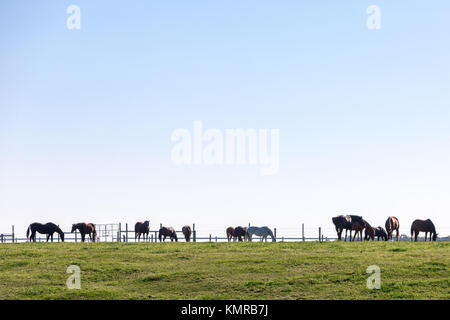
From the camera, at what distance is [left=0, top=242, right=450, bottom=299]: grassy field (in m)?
25.4

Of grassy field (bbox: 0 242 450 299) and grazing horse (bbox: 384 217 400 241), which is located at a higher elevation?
grazing horse (bbox: 384 217 400 241)

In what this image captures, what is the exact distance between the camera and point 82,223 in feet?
206

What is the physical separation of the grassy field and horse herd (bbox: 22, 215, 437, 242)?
10.6 m

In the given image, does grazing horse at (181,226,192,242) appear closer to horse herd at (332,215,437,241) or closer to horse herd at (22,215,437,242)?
horse herd at (22,215,437,242)

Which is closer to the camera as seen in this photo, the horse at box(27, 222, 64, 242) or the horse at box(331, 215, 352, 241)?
the horse at box(331, 215, 352, 241)

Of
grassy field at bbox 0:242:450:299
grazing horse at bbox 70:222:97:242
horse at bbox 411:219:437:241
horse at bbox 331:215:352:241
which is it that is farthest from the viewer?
grazing horse at bbox 70:222:97:242

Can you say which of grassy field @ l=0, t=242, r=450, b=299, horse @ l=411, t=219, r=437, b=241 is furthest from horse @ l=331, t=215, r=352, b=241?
grassy field @ l=0, t=242, r=450, b=299

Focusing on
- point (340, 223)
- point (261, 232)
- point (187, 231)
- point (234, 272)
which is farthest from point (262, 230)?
point (234, 272)

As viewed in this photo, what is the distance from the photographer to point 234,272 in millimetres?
29141

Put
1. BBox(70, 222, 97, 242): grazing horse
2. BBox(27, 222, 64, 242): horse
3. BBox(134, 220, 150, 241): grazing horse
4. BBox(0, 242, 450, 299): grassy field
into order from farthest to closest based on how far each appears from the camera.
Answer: BBox(134, 220, 150, 241): grazing horse → BBox(70, 222, 97, 242): grazing horse → BBox(27, 222, 64, 242): horse → BBox(0, 242, 450, 299): grassy field

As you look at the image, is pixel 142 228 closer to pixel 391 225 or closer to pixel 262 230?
pixel 262 230

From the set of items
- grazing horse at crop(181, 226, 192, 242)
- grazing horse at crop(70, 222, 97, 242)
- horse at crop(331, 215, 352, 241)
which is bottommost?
grazing horse at crop(181, 226, 192, 242)
